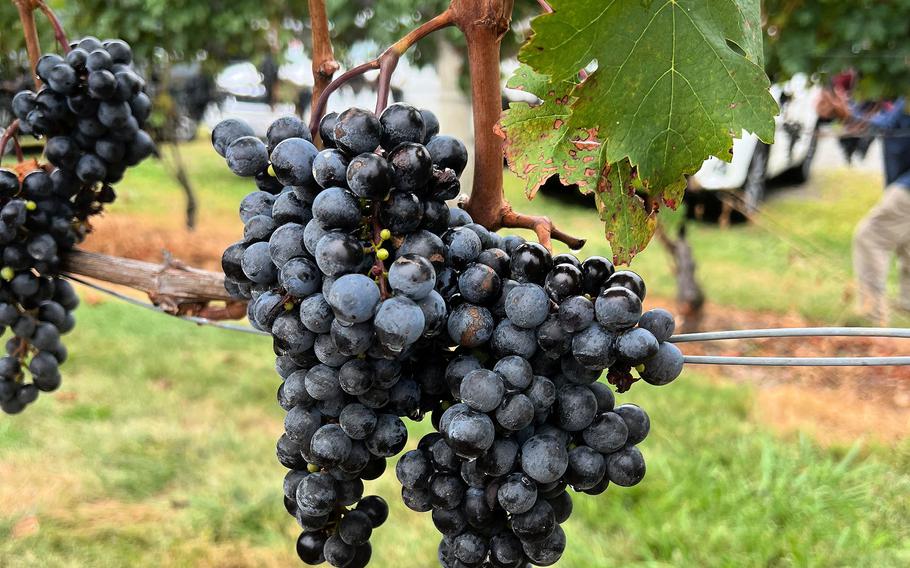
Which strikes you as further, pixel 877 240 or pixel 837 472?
pixel 877 240

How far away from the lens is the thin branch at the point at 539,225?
2.45 feet

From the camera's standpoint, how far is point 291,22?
479cm

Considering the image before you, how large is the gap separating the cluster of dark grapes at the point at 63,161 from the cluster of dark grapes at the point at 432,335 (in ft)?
1.63

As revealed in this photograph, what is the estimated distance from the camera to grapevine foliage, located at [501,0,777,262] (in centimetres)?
73

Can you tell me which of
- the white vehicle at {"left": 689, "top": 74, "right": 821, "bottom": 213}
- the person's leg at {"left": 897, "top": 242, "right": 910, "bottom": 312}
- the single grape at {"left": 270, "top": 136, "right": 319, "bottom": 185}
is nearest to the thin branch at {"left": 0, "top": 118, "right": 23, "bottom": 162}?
the single grape at {"left": 270, "top": 136, "right": 319, "bottom": 185}

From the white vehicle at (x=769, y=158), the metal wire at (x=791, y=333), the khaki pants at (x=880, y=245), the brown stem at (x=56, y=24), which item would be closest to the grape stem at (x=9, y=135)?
the brown stem at (x=56, y=24)

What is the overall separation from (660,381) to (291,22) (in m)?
4.68

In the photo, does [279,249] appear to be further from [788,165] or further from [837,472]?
[788,165]

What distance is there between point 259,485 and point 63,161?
1.65 metres

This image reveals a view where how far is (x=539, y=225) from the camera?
29.5 inches

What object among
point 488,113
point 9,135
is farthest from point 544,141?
point 9,135

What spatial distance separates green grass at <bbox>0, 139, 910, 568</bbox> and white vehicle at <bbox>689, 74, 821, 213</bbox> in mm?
1576

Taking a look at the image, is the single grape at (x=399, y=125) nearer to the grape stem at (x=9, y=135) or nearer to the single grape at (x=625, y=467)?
the single grape at (x=625, y=467)

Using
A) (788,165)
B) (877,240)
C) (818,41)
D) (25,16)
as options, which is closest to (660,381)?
(25,16)
